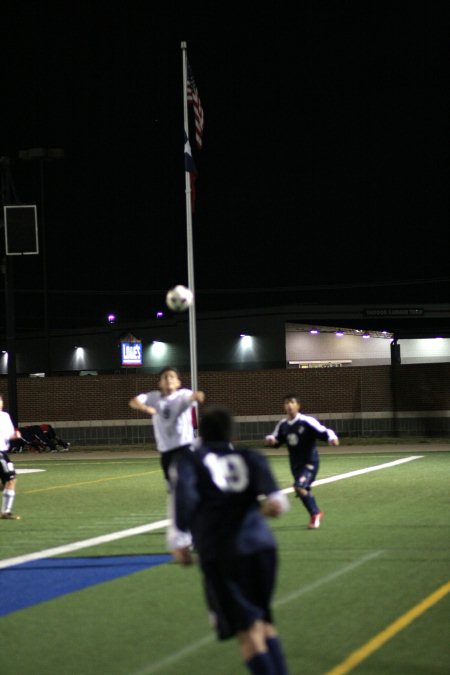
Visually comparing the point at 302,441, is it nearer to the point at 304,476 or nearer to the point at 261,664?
the point at 304,476

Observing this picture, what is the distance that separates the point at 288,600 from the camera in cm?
940

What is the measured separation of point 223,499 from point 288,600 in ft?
13.6

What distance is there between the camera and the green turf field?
741 cm

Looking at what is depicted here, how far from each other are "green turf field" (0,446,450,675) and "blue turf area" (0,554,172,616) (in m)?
0.10

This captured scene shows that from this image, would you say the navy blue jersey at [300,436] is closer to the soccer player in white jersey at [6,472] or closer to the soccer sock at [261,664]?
the soccer player in white jersey at [6,472]

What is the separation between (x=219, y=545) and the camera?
18.0 ft

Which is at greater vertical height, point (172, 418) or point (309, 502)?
point (172, 418)

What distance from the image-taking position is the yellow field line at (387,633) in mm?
7062

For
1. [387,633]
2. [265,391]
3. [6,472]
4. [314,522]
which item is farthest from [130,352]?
[387,633]

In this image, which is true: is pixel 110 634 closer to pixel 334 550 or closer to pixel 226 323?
pixel 334 550

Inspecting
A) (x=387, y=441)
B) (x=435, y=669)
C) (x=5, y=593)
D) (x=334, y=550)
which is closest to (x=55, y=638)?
(x=5, y=593)

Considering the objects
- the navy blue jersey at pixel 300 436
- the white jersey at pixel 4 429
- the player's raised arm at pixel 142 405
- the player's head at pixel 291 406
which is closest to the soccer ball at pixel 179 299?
the white jersey at pixel 4 429

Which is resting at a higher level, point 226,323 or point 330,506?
point 226,323

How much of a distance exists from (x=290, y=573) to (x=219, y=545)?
5.50 meters
